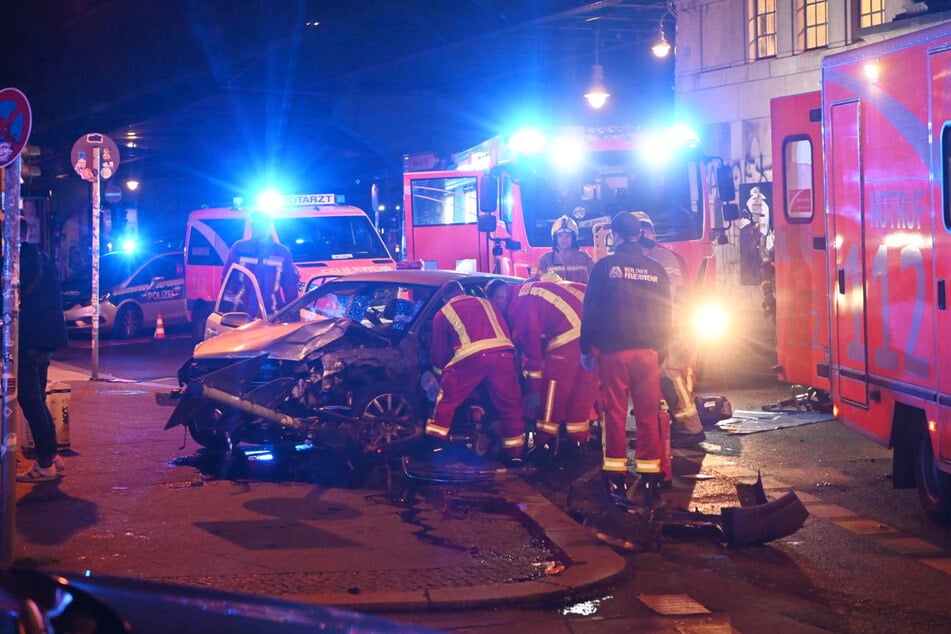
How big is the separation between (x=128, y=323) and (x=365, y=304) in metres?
13.8

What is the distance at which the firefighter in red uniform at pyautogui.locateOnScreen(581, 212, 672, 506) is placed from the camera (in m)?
8.40

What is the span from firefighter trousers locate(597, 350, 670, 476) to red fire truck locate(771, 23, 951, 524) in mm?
1578

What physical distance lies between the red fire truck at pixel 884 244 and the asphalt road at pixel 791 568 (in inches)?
20.7

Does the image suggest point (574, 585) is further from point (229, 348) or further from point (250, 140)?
point (250, 140)

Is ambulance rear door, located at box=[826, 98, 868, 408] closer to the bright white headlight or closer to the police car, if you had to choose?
the bright white headlight

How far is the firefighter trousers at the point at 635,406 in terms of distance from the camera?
8.39 meters

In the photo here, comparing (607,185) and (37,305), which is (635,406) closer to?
(37,305)

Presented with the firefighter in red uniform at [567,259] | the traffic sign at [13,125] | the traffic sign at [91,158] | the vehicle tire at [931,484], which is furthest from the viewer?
the traffic sign at [91,158]

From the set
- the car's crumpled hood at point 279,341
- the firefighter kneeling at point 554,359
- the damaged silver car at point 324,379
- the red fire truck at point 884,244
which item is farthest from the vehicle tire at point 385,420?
the red fire truck at point 884,244

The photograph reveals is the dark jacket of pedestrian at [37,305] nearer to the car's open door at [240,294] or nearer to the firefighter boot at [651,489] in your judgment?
the firefighter boot at [651,489]

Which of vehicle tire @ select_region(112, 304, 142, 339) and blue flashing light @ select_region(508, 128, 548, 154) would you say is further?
vehicle tire @ select_region(112, 304, 142, 339)

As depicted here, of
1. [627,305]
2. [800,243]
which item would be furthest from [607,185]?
[627,305]

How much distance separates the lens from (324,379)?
377 inches

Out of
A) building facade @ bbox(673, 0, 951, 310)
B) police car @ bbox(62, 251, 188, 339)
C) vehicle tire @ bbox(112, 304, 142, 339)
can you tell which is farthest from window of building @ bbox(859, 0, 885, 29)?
vehicle tire @ bbox(112, 304, 142, 339)
